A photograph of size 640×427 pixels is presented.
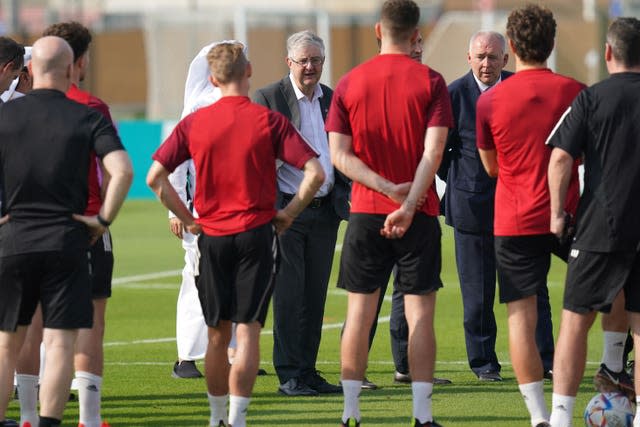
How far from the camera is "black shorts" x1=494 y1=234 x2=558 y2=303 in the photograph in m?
7.88

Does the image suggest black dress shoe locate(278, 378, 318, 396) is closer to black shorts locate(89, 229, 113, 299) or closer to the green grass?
the green grass

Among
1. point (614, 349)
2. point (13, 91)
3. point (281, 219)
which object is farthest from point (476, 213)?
point (13, 91)

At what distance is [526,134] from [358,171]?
950mm

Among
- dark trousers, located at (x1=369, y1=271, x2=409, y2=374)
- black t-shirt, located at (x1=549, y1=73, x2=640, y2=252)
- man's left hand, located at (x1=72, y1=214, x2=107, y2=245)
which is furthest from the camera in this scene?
dark trousers, located at (x1=369, y1=271, x2=409, y2=374)

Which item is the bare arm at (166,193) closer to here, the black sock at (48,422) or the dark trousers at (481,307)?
the black sock at (48,422)

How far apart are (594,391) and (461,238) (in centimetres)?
156

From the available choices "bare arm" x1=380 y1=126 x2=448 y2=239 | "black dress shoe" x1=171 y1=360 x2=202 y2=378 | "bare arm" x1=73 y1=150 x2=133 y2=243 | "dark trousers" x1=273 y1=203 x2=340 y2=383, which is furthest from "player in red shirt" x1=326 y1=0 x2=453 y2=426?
"black dress shoe" x1=171 y1=360 x2=202 y2=378

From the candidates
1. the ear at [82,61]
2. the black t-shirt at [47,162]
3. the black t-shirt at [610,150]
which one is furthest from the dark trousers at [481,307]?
the black t-shirt at [47,162]

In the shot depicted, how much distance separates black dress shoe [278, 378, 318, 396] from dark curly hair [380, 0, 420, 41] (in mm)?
2842

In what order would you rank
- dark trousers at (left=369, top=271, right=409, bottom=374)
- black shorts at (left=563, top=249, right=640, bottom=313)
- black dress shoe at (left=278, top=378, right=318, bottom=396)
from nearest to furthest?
black shorts at (left=563, top=249, right=640, bottom=313) < black dress shoe at (left=278, top=378, right=318, bottom=396) < dark trousers at (left=369, top=271, right=409, bottom=374)

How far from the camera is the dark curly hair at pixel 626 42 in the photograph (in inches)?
299

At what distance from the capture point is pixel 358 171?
25.8 ft

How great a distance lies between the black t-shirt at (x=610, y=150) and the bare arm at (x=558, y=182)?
0.05 meters

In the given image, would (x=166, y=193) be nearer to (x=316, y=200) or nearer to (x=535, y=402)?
(x=316, y=200)
